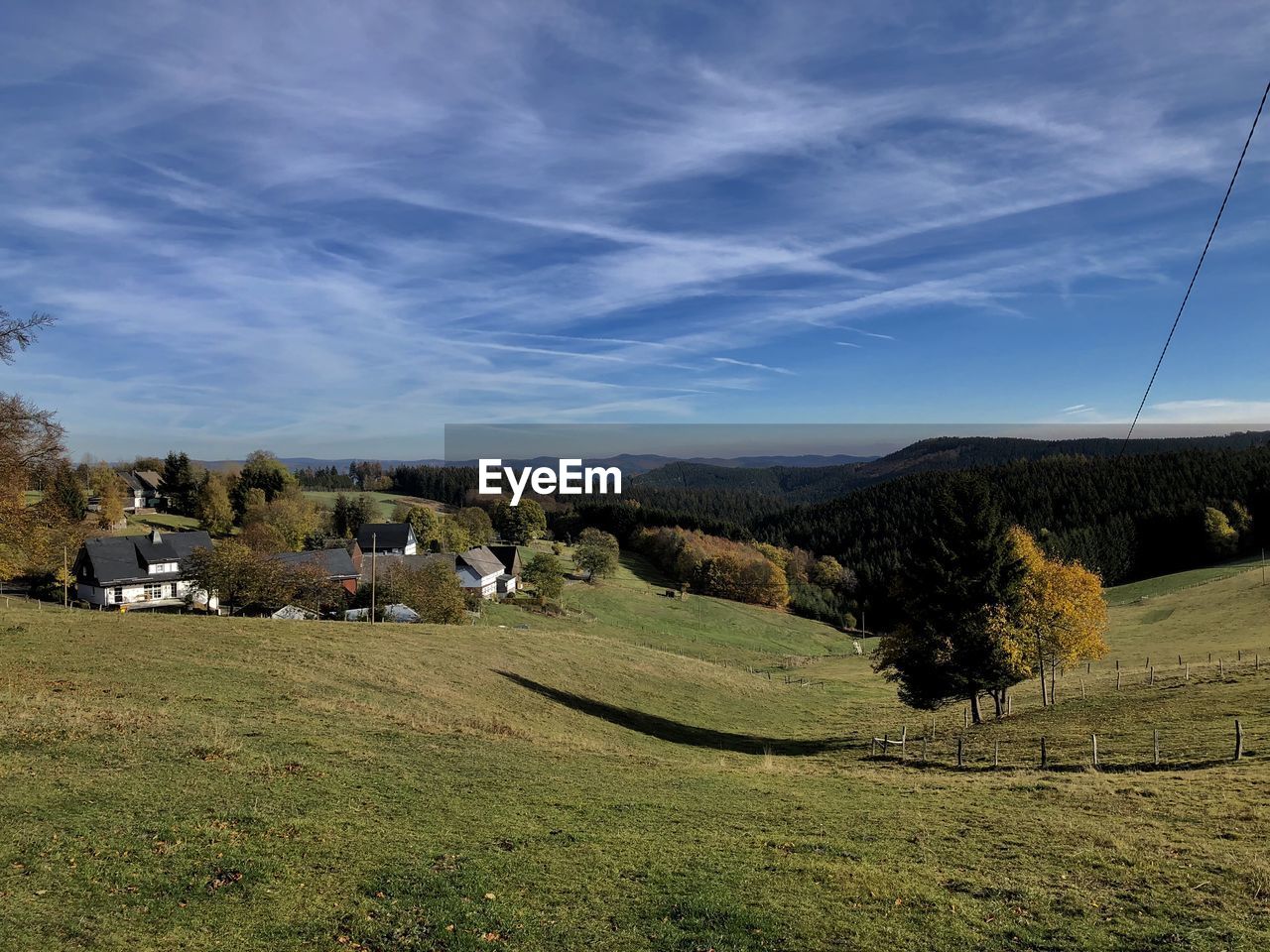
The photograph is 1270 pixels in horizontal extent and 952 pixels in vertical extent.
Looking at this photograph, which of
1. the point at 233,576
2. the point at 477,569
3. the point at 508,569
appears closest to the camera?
the point at 233,576

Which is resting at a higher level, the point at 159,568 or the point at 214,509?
the point at 214,509

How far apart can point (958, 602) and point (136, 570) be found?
8151 centimetres

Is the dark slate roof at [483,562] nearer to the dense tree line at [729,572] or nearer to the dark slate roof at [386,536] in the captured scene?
the dark slate roof at [386,536]

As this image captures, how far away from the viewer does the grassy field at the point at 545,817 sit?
10586mm

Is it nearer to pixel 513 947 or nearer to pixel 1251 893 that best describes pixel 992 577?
pixel 1251 893

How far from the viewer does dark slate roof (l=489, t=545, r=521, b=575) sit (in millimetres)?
105062

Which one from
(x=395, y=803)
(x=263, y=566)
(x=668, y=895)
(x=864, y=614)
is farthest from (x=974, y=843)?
(x=864, y=614)

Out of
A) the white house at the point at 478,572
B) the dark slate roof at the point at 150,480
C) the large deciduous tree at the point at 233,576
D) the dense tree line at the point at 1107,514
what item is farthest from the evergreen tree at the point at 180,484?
the dense tree line at the point at 1107,514

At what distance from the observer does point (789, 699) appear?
157 feet

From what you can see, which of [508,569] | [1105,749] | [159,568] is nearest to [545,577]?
[508,569]

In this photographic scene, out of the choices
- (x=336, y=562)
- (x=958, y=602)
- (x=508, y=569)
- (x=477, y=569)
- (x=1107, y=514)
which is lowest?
(x=508, y=569)

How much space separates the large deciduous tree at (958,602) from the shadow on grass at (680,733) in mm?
5378

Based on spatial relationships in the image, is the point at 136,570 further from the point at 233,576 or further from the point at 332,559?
the point at 233,576

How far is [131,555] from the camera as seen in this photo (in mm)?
77938
